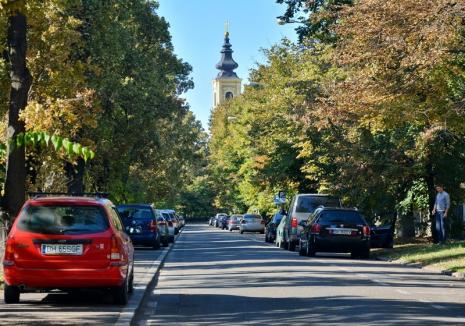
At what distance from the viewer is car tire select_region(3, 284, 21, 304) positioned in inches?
584

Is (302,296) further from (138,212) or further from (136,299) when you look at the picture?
(138,212)

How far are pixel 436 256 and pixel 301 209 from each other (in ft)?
32.0

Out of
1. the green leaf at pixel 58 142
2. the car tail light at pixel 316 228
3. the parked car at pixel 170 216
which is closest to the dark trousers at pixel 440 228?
the car tail light at pixel 316 228

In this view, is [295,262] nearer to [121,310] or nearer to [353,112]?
[353,112]

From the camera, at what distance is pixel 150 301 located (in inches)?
647

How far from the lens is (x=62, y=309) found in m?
14.4

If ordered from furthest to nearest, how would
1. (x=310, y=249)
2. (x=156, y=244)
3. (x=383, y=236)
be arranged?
(x=156, y=244)
(x=383, y=236)
(x=310, y=249)

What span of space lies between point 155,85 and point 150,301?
31.8 metres

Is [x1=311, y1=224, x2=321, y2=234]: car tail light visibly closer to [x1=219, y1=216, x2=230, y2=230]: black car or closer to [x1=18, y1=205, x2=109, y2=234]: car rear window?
[x1=18, y1=205, x2=109, y2=234]: car rear window

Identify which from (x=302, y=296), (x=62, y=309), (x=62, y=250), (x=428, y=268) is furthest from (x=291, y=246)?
(x=62, y=309)

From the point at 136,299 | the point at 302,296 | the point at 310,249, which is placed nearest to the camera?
the point at 136,299

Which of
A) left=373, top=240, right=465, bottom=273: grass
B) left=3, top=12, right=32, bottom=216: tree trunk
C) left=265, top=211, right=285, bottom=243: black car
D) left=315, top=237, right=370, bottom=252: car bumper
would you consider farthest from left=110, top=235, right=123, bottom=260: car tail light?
left=265, top=211, right=285, bottom=243: black car

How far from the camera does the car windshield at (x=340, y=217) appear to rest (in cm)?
3002

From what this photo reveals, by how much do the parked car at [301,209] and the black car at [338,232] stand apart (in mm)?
5083
